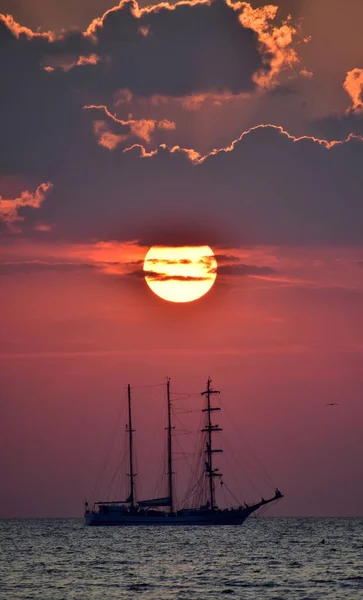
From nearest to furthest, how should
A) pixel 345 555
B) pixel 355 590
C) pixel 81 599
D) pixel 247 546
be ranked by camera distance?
pixel 81 599, pixel 355 590, pixel 345 555, pixel 247 546

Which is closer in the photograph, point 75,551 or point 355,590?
point 355,590

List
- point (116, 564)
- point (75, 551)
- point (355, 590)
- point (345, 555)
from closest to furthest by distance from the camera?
1. point (355, 590)
2. point (116, 564)
3. point (345, 555)
4. point (75, 551)

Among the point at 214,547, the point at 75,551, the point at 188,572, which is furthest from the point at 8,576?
the point at 214,547

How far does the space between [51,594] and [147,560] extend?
46.1 m

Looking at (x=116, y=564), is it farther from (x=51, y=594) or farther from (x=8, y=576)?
(x=51, y=594)

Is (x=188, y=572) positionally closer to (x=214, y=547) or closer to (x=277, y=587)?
(x=277, y=587)

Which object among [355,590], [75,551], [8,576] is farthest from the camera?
[75,551]

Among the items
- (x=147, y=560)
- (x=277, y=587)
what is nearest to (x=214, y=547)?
(x=147, y=560)

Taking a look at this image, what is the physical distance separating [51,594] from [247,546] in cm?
8614

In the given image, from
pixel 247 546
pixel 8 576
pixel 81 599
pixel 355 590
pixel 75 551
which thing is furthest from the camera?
pixel 247 546

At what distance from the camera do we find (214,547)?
183375 mm

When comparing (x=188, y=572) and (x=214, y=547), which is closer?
(x=188, y=572)

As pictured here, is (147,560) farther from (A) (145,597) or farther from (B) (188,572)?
(A) (145,597)

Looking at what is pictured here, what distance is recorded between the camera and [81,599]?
102125 mm
